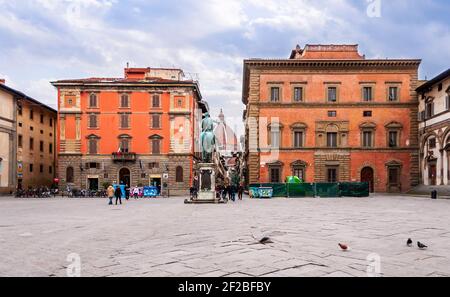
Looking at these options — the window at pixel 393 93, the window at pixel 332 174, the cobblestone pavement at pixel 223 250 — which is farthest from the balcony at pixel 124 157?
the cobblestone pavement at pixel 223 250

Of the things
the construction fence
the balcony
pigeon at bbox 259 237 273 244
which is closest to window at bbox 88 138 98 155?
the balcony

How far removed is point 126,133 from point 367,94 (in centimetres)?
2484

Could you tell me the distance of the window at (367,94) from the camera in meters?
38.8

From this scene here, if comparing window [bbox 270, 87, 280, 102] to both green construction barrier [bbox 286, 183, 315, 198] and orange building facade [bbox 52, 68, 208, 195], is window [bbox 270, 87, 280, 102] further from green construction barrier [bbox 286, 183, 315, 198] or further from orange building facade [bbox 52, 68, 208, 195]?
green construction barrier [bbox 286, 183, 315, 198]

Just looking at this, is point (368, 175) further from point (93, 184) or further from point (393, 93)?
point (93, 184)

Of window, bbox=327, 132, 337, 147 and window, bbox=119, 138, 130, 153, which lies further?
window, bbox=119, 138, 130, 153

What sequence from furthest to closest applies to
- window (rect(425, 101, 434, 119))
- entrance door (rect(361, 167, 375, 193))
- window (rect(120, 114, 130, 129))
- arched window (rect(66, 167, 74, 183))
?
window (rect(120, 114, 130, 129)) < arched window (rect(66, 167, 74, 183)) < entrance door (rect(361, 167, 375, 193)) < window (rect(425, 101, 434, 119))

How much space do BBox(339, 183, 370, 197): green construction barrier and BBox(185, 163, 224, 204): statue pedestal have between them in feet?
40.5

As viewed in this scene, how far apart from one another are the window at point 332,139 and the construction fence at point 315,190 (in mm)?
6729

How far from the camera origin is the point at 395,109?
127 ft

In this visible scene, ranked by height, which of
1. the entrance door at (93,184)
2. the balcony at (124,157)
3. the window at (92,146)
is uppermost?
the window at (92,146)

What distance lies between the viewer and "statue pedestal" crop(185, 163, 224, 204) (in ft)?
82.2

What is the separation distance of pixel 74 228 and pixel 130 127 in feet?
106

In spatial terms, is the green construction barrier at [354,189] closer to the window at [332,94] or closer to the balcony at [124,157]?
the window at [332,94]
